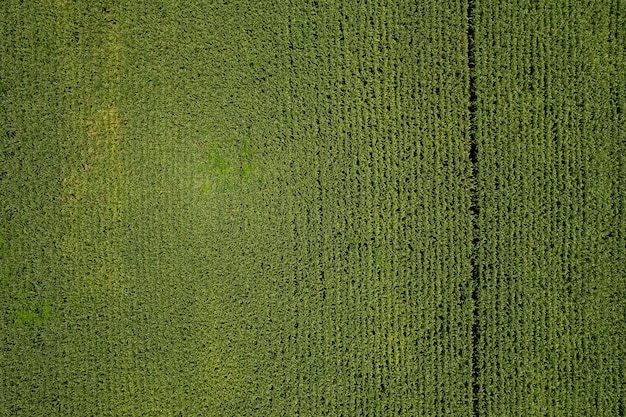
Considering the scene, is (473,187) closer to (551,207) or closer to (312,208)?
(551,207)

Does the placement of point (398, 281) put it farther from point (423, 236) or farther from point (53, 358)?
point (53, 358)

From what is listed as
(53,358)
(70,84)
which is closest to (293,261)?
(53,358)

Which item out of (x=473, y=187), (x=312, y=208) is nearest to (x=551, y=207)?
(x=473, y=187)

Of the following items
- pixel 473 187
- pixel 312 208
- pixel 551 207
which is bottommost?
pixel 551 207

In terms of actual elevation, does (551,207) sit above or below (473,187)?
below

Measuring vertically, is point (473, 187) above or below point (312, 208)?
above
